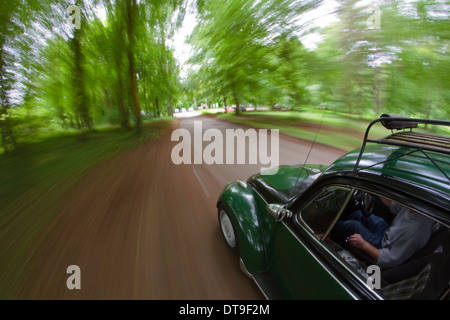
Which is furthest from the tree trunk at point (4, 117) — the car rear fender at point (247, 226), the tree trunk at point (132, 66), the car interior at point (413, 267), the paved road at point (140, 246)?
the car interior at point (413, 267)

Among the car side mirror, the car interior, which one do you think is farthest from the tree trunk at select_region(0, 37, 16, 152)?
the car interior

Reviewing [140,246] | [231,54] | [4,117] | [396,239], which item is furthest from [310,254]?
[231,54]

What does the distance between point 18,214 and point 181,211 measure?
10.2ft

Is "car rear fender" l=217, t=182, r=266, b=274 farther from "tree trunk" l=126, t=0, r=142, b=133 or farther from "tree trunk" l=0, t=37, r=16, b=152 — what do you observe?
"tree trunk" l=126, t=0, r=142, b=133

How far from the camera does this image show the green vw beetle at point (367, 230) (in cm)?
107

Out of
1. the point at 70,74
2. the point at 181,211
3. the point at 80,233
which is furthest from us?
the point at 70,74

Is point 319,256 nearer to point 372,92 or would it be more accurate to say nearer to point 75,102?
point 372,92

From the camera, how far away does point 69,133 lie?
10812mm

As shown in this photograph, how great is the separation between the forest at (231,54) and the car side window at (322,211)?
308 inches

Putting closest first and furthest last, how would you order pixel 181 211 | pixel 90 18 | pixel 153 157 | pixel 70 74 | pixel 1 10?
1. pixel 181 211
2. pixel 1 10
3. pixel 153 157
4. pixel 90 18
5. pixel 70 74

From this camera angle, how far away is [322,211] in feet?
5.37

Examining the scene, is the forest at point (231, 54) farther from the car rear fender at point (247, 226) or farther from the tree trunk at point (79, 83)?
the car rear fender at point (247, 226)

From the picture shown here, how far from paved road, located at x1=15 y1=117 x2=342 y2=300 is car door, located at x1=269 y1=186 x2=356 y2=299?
0.55 metres
